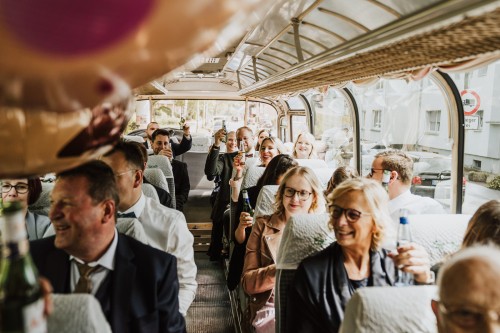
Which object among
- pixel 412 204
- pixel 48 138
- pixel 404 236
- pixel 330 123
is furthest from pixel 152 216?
pixel 330 123

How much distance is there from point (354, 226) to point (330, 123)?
643cm

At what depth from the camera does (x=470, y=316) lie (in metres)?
1.18

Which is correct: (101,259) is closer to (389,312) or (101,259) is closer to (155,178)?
(389,312)

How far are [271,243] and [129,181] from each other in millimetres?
1057

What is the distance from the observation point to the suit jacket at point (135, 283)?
1.72m

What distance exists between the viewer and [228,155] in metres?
6.08

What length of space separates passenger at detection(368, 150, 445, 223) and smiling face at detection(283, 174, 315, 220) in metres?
1.00

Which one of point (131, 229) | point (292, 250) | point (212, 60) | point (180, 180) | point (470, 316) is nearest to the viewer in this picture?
point (470, 316)

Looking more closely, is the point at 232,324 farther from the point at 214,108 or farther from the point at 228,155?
the point at 214,108

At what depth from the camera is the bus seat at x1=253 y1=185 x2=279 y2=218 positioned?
3.36 meters

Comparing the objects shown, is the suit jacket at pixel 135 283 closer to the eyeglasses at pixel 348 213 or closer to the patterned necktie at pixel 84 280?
the patterned necktie at pixel 84 280

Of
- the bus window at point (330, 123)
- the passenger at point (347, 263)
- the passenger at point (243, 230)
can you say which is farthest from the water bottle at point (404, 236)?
the bus window at point (330, 123)

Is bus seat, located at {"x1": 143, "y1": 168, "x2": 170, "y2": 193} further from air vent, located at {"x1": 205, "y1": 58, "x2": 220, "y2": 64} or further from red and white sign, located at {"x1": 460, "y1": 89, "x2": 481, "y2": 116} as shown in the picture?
red and white sign, located at {"x1": 460, "y1": 89, "x2": 481, "y2": 116}

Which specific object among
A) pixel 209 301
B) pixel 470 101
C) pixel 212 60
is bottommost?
pixel 209 301
